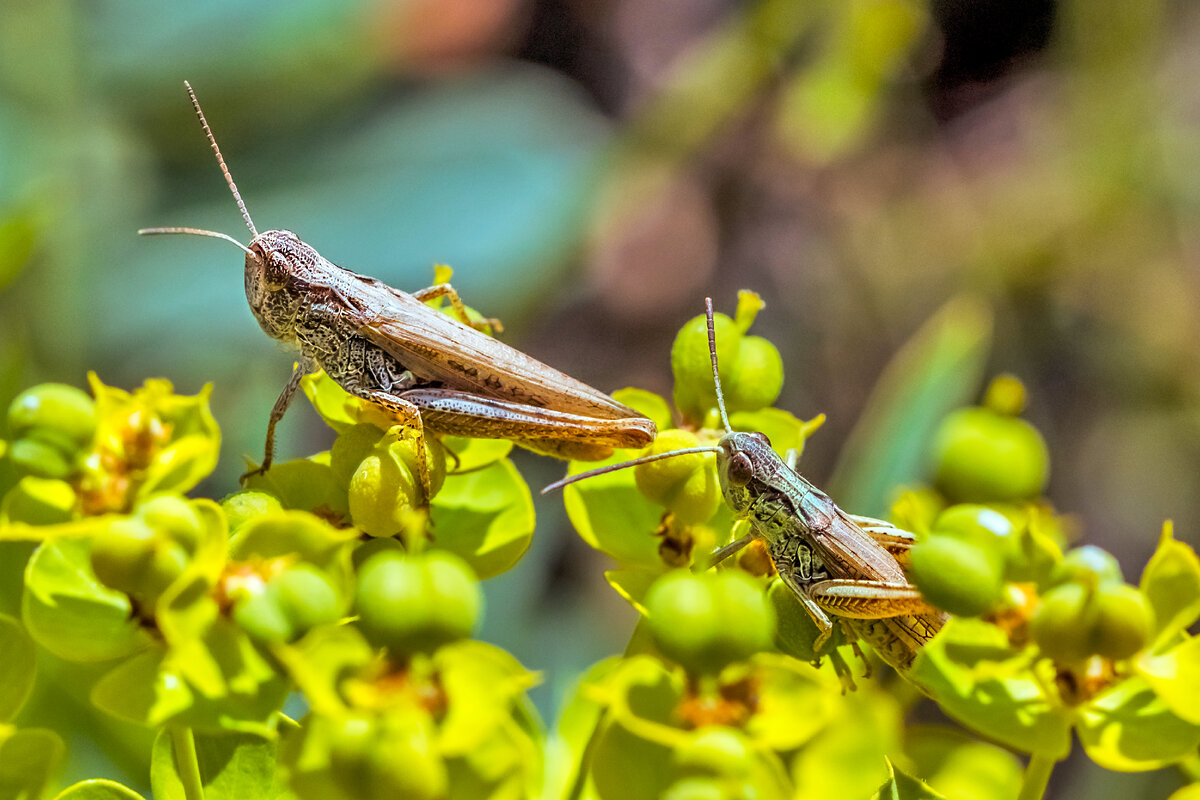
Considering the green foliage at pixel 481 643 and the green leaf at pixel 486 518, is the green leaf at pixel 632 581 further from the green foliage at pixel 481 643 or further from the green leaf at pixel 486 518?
the green leaf at pixel 486 518

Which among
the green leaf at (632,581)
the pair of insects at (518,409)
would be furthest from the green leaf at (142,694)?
the green leaf at (632,581)

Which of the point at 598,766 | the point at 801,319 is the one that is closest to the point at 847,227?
the point at 801,319

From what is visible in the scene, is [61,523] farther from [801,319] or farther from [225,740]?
[801,319]

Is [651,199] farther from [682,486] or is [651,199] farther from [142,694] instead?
[142,694]

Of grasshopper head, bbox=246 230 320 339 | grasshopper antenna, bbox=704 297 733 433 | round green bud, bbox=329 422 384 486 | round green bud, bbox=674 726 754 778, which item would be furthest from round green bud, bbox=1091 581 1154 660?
grasshopper head, bbox=246 230 320 339

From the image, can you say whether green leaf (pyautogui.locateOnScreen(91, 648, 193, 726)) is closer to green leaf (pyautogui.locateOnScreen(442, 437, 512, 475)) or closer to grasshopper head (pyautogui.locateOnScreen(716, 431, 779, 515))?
green leaf (pyautogui.locateOnScreen(442, 437, 512, 475))

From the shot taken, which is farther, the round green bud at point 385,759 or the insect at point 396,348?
the insect at point 396,348
